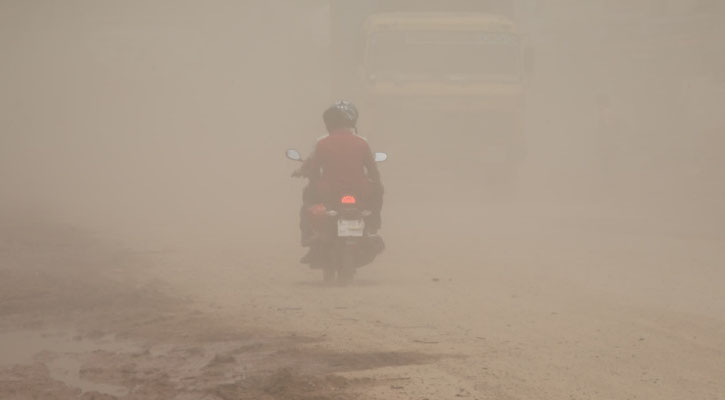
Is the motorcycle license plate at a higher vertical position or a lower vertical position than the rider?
lower

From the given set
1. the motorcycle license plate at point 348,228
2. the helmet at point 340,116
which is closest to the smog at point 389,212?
the motorcycle license plate at point 348,228

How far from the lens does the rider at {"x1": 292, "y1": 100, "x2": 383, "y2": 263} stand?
34.1ft

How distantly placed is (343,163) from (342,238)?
651 mm

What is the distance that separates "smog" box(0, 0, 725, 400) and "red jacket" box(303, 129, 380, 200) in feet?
0.34

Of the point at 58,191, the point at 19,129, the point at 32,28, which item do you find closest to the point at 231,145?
the point at 19,129

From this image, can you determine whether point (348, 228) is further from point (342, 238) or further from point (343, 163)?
point (343, 163)

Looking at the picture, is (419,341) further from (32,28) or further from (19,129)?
(32,28)

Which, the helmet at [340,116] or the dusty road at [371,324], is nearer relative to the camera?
the dusty road at [371,324]

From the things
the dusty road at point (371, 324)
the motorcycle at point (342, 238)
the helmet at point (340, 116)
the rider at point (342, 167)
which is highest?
the helmet at point (340, 116)

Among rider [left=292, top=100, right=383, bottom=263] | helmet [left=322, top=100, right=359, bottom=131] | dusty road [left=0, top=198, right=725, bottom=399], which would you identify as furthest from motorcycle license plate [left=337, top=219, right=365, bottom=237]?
A: helmet [left=322, top=100, right=359, bottom=131]

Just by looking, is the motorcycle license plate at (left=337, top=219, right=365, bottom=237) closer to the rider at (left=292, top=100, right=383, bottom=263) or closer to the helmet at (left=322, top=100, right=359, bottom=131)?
the rider at (left=292, top=100, right=383, bottom=263)

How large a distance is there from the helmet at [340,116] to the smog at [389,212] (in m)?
0.28

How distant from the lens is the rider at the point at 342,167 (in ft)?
34.1

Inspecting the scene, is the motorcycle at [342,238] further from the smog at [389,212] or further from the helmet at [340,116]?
the helmet at [340,116]
